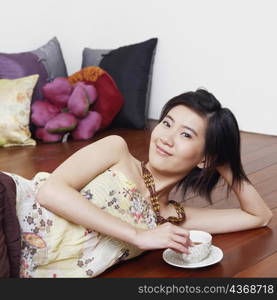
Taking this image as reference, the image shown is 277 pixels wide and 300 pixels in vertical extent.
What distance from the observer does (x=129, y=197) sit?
163 centimetres

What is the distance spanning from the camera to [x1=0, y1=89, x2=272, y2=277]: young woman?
149 centimetres

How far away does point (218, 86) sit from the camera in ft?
11.0

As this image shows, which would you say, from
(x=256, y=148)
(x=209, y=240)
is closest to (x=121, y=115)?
(x=256, y=148)

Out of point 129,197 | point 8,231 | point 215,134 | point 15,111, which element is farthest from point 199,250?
point 15,111

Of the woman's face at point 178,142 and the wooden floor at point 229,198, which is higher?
the woman's face at point 178,142

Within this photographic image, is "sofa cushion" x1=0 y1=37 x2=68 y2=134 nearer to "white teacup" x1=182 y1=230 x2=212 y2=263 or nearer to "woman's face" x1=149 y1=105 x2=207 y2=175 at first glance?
"woman's face" x1=149 y1=105 x2=207 y2=175

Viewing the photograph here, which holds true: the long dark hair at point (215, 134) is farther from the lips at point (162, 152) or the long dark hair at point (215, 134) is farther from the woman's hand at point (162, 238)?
the woman's hand at point (162, 238)

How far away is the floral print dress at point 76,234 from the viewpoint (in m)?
1.51

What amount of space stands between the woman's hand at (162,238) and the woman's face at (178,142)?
0.24 m

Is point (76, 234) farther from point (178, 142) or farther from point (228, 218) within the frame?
point (228, 218)

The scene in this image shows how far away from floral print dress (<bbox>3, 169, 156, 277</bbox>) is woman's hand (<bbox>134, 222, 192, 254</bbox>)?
5.2 inches

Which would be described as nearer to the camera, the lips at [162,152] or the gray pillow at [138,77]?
the lips at [162,152]

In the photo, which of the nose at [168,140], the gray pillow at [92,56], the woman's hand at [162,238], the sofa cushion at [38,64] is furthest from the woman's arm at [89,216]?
the gray pillow at [92,56]

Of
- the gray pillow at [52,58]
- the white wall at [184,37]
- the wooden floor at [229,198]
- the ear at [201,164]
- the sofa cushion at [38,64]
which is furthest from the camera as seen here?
the gray pillow at [52,58]
